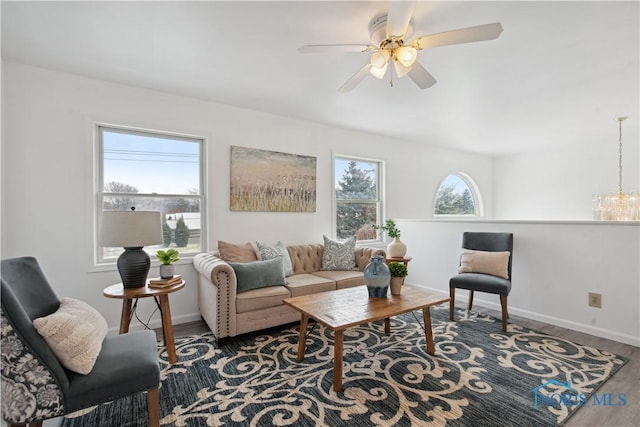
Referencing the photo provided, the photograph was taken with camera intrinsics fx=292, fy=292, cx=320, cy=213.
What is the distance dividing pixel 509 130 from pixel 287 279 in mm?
4206

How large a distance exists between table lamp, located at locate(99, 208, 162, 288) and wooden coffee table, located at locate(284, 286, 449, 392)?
121 centimetres

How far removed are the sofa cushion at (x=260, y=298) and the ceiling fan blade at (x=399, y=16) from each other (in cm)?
233

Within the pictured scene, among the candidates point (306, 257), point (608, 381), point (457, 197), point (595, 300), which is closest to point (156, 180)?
point (306, 257)

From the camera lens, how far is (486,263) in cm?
322

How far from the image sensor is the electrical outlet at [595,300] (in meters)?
2.84

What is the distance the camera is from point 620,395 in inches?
75.1

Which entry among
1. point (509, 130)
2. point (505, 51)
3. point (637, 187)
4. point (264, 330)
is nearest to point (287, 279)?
point (264, 330)

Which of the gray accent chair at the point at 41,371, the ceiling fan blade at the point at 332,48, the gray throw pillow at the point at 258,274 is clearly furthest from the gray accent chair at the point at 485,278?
the gray accent chair at the point at 41,371

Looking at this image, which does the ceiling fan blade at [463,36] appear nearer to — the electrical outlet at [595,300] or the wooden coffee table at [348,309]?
the wooden coffee table at [348,309]

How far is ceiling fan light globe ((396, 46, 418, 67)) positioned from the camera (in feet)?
6.19

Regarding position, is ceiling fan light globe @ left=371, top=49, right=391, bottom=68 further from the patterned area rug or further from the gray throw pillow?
the patterned area rug

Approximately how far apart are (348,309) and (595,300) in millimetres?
2565

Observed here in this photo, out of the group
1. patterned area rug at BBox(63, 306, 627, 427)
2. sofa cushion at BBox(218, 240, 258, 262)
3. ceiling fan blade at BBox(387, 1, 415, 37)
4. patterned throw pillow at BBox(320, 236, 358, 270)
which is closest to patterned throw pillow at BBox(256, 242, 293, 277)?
sofa cushion at BBox(218, 240, 258, 262)

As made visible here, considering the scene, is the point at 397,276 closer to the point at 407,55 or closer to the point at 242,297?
the point at 242,297
